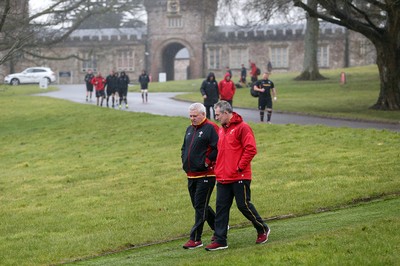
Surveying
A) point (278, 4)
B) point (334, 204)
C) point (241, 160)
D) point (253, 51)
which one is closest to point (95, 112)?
point (278, 4)

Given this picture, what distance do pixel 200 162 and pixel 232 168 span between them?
0.73 metres

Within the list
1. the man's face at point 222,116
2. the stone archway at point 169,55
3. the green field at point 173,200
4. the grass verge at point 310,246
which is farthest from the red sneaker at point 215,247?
the stone archway at point 169,55

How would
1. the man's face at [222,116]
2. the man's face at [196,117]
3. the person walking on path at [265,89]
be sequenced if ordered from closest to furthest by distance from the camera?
the man's face at [222,116], the man's face at [196,117], the person walking on path at [265,89]

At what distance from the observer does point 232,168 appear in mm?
11570

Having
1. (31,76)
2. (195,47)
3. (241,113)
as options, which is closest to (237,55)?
(195,47)

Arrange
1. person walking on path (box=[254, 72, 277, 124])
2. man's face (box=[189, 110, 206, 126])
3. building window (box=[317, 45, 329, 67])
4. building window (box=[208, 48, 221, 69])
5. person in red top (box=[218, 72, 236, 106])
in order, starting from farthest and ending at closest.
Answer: building window (box=[208, 48, 221, 69]) < building window (box=[317, 45, 329, 67]) < person in red top (box=[218, 72, 236, 106]) < person walking on path (box=[254, 72, 277, 124]) < man's face (box=[189, 110, 206, 126])

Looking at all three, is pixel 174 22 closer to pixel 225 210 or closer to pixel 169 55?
pixel 169 55

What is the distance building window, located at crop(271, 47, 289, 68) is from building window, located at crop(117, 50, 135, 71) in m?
14.1

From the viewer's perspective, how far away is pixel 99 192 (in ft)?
62.6

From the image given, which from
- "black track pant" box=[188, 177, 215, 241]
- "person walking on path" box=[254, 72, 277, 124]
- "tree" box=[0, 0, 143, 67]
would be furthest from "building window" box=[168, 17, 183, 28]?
"black track pant" box=[188, 177, 215, 241]

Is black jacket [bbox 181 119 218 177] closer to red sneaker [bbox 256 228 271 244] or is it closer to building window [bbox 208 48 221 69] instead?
red sneaker [bbox 256 228 271 244]

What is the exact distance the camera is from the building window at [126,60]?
86.2m

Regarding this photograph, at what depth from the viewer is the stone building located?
264 ft

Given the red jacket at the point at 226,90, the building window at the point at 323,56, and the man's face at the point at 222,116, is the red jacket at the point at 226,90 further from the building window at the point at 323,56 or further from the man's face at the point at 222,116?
the building window at the point at 323,56
